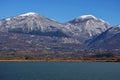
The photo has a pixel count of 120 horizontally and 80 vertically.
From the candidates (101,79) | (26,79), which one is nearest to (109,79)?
(101,79)

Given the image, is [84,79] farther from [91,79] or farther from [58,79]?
[58,79]

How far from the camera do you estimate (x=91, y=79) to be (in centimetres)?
13338

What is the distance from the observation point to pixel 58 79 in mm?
131500

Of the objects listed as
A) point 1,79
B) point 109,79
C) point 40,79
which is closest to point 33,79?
point 40,79

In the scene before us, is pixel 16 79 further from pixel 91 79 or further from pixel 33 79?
pixel 91 79

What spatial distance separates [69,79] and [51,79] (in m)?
7.44

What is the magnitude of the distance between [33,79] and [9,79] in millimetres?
9736

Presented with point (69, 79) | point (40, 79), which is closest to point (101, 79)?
point (69, 79)

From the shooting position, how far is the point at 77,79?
132 meters

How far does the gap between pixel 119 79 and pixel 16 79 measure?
4189cm

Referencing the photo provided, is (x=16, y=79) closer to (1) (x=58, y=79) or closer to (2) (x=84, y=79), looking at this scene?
(1) (x=58, y=79)

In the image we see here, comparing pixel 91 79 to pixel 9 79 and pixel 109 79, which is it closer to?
pixel 109 79

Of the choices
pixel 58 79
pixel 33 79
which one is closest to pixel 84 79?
pixel 58 79

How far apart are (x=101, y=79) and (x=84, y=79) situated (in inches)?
278
